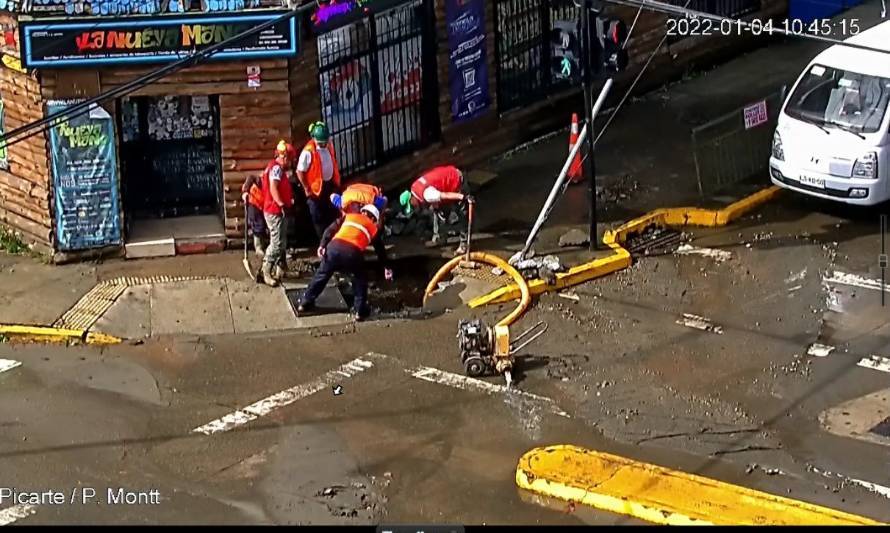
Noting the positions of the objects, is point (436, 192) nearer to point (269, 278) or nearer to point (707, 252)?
point (269, 278)

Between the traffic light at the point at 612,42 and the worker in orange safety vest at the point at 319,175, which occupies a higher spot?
the traffic light at the point at 612,42

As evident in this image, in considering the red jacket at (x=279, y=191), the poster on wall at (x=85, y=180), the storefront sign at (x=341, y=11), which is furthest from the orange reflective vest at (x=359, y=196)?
the poster on wall at (x=85, y=180)

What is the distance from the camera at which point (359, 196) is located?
18.4m

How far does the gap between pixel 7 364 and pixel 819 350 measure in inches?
342

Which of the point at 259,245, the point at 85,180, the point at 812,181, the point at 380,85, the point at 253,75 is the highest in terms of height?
the point at 253,75

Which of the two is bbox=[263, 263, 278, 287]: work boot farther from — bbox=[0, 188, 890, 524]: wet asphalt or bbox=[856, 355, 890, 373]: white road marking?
bbox=[856, 355, 890, 373]: white road marking

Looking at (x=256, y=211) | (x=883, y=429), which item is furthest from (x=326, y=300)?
(x=883, y=429)

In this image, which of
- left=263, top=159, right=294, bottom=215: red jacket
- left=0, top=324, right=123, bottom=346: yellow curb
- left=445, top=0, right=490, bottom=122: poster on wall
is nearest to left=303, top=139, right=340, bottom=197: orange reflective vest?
left=263, top=159, right=294, bottom=215: red jacket

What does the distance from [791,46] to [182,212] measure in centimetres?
1194

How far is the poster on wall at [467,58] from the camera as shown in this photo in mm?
22031

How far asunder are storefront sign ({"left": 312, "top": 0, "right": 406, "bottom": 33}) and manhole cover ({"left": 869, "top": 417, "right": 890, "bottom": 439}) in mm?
8159

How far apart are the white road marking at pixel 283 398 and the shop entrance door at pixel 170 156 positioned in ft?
13.2

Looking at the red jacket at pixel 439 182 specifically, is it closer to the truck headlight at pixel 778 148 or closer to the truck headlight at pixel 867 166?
the truck headlight at pixel 778 148

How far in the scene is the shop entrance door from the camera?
1994 centimetres
